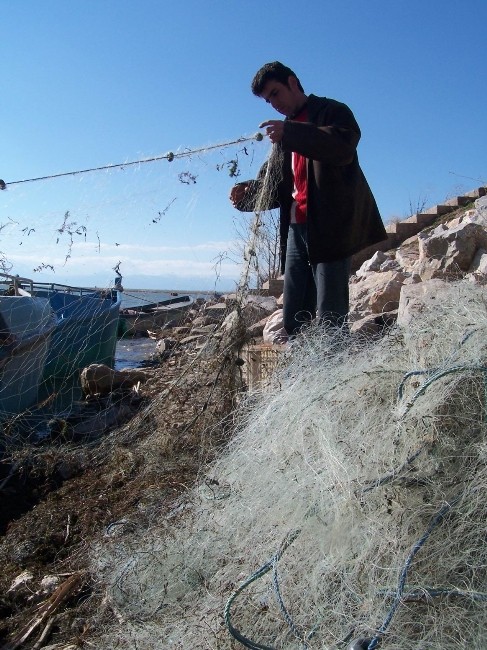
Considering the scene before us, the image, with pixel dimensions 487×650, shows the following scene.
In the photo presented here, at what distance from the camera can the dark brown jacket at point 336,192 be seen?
11.2 ft

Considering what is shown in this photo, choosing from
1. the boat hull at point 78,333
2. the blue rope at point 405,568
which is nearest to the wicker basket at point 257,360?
the boat hull at point 78,333

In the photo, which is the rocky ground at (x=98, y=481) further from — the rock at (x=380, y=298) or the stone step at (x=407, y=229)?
the stone step at (x=407, y=229)

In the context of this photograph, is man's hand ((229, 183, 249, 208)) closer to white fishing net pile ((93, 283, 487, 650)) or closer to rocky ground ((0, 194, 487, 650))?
rocky ground ((0, 194, 487, 650))

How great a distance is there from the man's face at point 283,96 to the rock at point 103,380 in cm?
389

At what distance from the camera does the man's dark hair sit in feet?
11.9

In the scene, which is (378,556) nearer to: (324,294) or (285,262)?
(324,294)

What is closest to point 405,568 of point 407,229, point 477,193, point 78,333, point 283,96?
point 283,96

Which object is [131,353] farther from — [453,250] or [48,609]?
[48,609]

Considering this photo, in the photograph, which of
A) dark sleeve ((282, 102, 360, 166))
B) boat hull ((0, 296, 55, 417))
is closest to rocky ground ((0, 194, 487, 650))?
dark sleeve ((282, 102, 360, 166))

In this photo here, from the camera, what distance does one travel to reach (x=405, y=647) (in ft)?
5.58

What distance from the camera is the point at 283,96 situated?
3.74 metres

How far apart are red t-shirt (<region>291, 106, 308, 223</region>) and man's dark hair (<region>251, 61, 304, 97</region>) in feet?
0.70

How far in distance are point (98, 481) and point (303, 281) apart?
5.53 ft

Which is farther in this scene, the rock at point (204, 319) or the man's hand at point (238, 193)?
the rock at point (204, 319)
